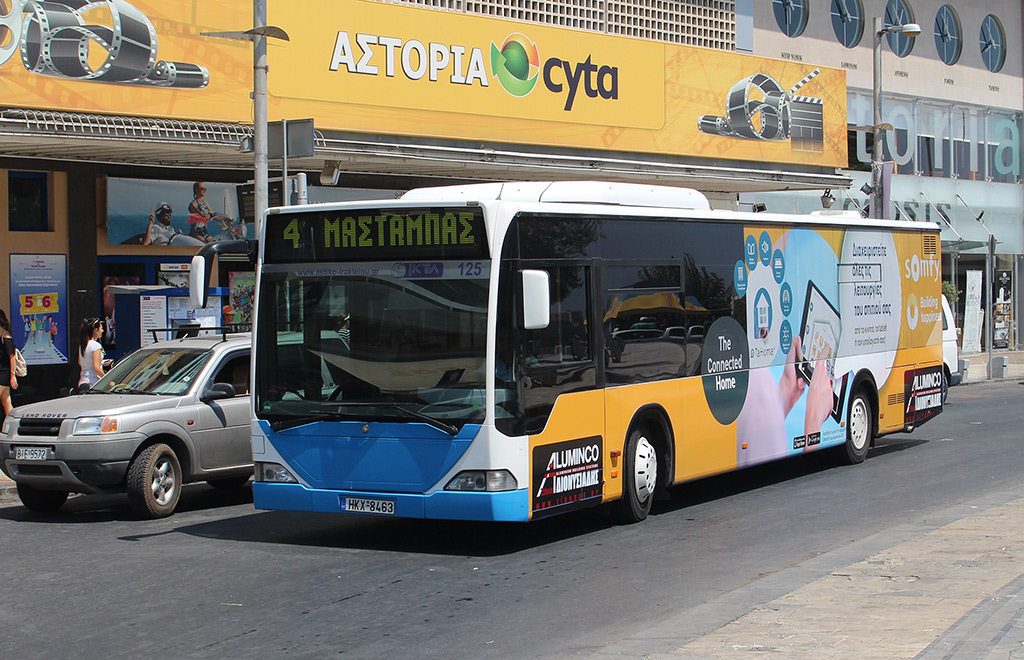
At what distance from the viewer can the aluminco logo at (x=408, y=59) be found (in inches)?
791

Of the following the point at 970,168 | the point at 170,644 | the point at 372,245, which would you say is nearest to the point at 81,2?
the point at 372,245

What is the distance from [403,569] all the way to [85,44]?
442 inches

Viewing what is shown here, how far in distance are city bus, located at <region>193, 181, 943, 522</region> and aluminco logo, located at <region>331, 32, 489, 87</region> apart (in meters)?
9.52

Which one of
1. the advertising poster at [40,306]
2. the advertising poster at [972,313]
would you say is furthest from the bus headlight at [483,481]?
the advertising poster at [972,313]

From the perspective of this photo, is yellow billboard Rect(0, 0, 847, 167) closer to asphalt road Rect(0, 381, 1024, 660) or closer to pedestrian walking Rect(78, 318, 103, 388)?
pedestrian walking Rect(78, 318, 103, 388)

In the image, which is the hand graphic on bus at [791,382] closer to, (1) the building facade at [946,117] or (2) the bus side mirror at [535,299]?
(2) the bus side mirror at [535,299]

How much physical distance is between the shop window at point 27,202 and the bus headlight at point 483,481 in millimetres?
11703

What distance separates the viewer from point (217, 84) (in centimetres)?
1858

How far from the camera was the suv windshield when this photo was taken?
12.4 m

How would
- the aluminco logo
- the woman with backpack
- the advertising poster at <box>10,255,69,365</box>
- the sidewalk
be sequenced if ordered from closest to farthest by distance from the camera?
1. the woman with backpack
2. the advertising poster at <box>10,255,69,365</box>
3. the aluminco logo
4. the sidewalk

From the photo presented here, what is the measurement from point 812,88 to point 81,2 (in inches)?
673

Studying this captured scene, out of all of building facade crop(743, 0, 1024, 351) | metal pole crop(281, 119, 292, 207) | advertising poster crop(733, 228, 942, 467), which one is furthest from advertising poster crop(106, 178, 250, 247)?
building facade crop(743, 0, 1024, 351)

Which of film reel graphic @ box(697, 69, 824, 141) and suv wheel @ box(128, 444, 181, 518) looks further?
film reel graphic @ box(697, 69, 824, 141)

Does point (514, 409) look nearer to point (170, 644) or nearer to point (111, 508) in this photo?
point (170, 644)
